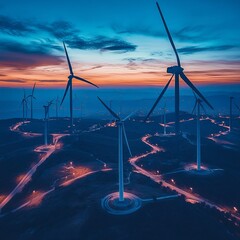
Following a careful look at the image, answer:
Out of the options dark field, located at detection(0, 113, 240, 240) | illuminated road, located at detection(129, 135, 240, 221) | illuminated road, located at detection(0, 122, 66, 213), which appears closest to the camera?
dark field, located at detection(0, 113, 240, 240)

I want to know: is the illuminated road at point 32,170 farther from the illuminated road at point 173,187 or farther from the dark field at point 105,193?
the illuminated road at point 173,187

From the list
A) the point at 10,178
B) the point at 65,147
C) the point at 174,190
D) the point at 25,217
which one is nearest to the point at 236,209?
the point at 174,190

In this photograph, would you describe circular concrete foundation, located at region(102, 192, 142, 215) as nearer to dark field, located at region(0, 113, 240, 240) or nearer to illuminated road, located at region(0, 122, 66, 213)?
dark field, located at region(0, 113, 240, 240)

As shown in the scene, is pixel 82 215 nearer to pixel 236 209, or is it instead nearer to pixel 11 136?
pixel 236 209

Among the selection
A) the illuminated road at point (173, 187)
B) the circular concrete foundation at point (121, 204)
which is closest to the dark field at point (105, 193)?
the circular concrete foundation at point (121, 204)

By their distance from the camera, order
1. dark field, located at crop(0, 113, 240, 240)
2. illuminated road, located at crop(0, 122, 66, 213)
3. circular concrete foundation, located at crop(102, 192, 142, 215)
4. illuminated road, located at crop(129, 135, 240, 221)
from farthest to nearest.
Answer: illuminated road, located at crop(0, 122, 66, 213) → illuminated road, located at crop(129, 135, 240, 221) → circular concrete foundation, located at crop(102, 192, 142, 215) → dark field, located at crop(0, 113, 240, 240)

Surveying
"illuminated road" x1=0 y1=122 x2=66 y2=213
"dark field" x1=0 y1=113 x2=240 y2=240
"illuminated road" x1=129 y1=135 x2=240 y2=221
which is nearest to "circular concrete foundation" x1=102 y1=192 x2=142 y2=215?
"dark field" x1=0 y1=113 x2=240 y2=240

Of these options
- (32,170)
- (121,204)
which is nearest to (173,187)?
(121,204)

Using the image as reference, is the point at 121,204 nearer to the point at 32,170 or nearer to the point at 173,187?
the point at 173,187

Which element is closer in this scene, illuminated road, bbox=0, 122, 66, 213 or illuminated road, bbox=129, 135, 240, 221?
illuminated road, bbox=129, 135, 240, 221
